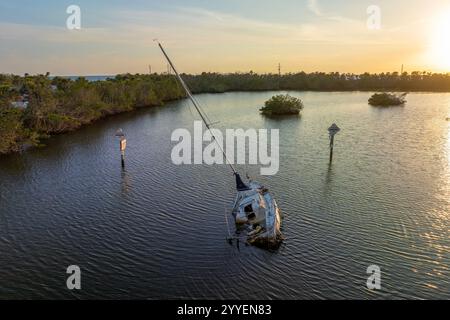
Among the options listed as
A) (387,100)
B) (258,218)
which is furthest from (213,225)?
(387,100)

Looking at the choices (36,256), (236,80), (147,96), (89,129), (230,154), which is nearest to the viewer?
(36,256)

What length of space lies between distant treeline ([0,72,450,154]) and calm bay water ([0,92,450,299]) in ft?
22.5

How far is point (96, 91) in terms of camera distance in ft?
290

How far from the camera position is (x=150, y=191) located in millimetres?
34625

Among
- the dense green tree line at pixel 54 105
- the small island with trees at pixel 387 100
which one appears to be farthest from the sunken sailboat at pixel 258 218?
the small island with trees at pixel 387 100

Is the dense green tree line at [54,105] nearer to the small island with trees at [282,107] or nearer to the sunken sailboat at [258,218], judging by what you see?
the sunken sailboat at [258,218]

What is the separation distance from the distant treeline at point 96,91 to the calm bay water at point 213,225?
6.87 m

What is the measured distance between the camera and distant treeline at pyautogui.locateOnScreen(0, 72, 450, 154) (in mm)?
52906

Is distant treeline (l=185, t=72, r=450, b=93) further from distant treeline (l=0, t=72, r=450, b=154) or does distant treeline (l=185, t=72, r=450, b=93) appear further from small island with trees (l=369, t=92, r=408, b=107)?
small island with trees (l=369, t=92, r=408, b=107)

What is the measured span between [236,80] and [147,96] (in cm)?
7196
